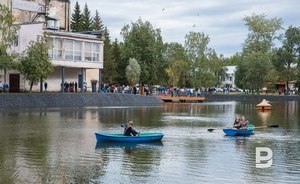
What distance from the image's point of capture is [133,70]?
308 ft

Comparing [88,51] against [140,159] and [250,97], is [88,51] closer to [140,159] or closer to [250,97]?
[250,97]

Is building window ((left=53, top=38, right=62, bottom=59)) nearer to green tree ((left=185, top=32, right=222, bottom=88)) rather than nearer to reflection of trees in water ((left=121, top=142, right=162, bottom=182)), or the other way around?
reflection of trees in water ((left=121, top=142, right=162, bottom=182))

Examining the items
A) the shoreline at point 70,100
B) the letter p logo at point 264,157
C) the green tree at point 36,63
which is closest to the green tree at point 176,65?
the shoreline at point 70,100

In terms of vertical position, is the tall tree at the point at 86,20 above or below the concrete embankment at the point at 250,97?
above

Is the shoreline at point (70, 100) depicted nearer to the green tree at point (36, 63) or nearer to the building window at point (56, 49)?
the green tree at point (36, 63)

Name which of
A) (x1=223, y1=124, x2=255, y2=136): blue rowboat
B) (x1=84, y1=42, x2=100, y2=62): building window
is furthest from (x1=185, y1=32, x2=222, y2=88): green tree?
(x1=223, y1=124, x2=255, y2=136): blue rowboat

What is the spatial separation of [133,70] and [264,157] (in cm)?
6766

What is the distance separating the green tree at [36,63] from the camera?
2552 inches

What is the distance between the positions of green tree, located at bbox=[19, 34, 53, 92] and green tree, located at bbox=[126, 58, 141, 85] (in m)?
28.6

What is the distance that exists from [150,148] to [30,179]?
35.0 ft

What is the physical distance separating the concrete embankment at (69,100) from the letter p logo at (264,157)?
124 feet

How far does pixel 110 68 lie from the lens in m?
103

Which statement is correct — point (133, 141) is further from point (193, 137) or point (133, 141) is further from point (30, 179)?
point (30, 179)

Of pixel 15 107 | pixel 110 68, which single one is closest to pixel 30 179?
pixel 15 107
